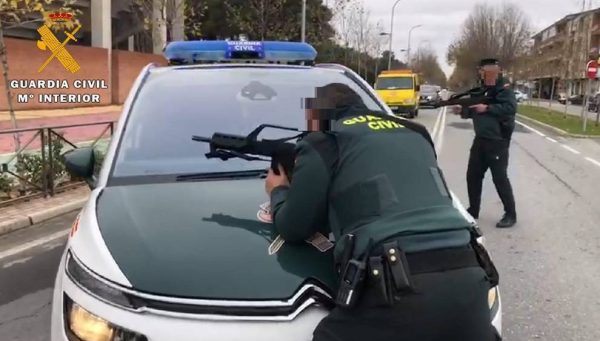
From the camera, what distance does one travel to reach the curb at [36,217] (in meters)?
6.48

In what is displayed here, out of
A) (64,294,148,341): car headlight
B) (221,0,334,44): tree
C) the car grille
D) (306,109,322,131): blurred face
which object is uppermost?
(221,0,334,44): tree

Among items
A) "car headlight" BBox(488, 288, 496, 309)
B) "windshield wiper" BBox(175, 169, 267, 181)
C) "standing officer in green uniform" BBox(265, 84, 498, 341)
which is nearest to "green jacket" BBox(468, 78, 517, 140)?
"windshield wiper" BBox(175, 169, 267, 181)

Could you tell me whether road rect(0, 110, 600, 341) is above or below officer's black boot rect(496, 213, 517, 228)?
below

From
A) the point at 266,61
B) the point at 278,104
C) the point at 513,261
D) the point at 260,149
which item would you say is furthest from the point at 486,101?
the point at 260,149

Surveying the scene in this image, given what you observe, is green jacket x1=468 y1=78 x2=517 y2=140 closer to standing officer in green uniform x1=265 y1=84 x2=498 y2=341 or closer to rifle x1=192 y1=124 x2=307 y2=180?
rifle x1=192 y1=124 x2=307 y2=180

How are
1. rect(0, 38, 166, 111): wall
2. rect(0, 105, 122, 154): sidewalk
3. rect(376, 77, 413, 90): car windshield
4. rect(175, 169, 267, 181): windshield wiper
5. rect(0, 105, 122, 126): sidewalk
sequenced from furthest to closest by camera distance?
rect(376, 77, 413, 90): car windshield
rect(0, 38, 166, 111): wall
rect(0, 105, 122, 126): sidewalk
rect(0, 105, 122, 154): sidewalk
rect(175, 169, 267, 181): windshield wiper

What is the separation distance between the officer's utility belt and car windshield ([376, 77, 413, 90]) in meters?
28.8

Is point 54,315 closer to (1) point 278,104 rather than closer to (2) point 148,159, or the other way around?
(2) point 148,159

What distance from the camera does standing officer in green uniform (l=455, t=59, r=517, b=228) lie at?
6660 millimetres

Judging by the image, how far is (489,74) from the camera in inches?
263

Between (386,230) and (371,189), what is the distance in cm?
15

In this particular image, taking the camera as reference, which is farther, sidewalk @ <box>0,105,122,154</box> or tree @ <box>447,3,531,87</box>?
tree @ <box>447,3,531,87</box>

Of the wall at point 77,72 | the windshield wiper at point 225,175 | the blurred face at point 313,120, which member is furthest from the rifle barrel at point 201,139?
the wall at point 77,72

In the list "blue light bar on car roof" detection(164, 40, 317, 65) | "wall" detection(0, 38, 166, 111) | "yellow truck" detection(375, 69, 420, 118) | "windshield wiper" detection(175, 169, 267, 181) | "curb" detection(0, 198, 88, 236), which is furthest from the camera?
"yellow truck" detection(375, 69, 420, 118)
